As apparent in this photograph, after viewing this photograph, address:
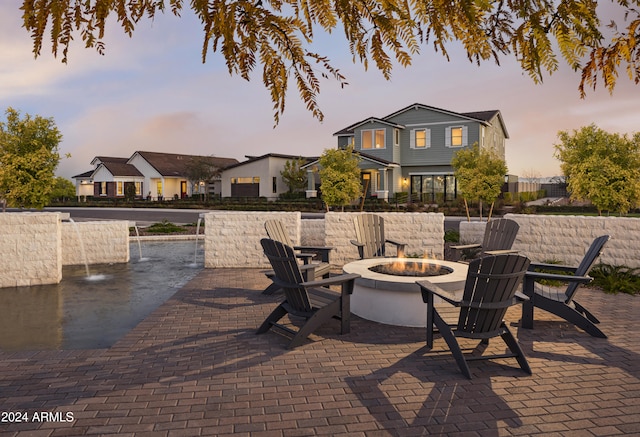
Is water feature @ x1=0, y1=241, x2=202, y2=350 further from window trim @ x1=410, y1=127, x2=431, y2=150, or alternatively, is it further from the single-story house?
the single-story house

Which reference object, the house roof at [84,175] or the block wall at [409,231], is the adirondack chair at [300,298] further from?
the house roof at [84,175]

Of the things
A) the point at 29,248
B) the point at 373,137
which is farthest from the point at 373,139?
the point at 29,248

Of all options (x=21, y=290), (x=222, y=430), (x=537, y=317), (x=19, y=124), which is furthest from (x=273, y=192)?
(x=222, y=430)

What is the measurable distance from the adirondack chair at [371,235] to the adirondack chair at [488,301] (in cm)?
390

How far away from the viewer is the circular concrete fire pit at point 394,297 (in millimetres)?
6098

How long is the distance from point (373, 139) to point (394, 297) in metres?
30.7

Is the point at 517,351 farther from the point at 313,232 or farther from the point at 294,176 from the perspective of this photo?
the point at 294,176

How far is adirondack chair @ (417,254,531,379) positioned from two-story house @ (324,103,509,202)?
97.9 feet

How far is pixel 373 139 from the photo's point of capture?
35812mm

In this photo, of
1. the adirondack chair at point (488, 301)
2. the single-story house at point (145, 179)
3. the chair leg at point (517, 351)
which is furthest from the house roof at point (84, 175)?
the chair leg at point (517, 351)

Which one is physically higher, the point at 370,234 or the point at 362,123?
the point at 362,123

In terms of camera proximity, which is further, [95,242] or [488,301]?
[95,242]

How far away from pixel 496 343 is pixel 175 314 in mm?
4567

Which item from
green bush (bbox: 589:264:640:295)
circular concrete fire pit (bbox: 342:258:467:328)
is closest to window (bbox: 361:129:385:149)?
green bush (bbox: 589:264:640:295)
